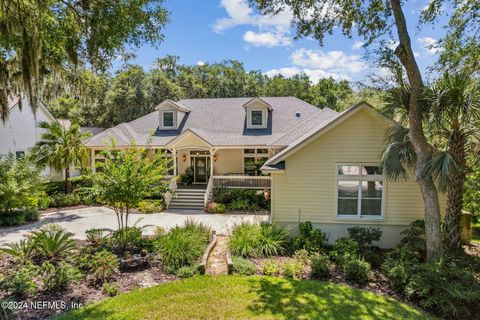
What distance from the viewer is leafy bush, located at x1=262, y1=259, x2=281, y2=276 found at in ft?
24.8

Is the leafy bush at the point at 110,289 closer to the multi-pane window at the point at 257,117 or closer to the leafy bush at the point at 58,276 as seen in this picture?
the leafy bush at the point at 58,276

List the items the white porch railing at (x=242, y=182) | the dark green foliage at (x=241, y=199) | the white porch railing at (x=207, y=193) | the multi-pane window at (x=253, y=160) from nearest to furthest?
the dark green foliage at (x=241, y=199)
the white porch railing at (x=207, y=193)
the white porch railing at (x=242, y=182)
the multi-pane window at (x=253, y=160)

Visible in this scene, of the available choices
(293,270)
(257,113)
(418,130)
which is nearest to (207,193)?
(257,113)

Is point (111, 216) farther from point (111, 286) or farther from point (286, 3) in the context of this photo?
point (286, 3)

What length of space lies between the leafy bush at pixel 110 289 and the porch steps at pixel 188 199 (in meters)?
10.1

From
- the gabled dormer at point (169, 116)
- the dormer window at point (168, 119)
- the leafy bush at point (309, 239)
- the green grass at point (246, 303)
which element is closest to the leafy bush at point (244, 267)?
the green grass at point (246, 303)

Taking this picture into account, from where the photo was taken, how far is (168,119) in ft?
69.1

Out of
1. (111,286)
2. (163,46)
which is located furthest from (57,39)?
(111,286)

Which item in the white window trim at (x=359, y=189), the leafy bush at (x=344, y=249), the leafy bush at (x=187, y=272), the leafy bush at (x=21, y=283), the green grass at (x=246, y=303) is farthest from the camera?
the white window trim at (x=359, y=189)

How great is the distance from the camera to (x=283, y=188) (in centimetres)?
1041

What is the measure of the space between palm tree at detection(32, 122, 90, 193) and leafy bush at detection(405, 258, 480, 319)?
692 inches

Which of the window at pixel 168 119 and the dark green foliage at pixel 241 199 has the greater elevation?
the window at pixel 168 119

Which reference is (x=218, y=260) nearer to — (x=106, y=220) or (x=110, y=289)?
(x=110, y=289)

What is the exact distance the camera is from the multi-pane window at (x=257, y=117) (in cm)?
2008
